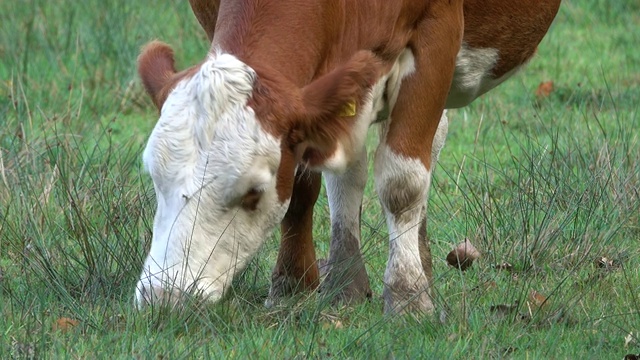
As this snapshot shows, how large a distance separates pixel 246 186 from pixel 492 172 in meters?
2.69

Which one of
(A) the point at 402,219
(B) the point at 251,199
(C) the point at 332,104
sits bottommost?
(A) the point at 402,219

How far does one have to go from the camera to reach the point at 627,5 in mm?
10586

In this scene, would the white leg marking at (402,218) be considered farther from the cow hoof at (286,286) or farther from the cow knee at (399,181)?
the cow hoof at (286,286)

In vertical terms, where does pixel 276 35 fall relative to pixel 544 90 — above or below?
above

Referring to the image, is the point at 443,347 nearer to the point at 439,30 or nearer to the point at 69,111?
the point at 439,30

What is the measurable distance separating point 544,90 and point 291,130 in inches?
179

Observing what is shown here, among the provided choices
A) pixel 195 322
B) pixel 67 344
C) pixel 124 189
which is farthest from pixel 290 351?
pixel 124 189

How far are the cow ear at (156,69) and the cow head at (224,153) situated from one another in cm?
5

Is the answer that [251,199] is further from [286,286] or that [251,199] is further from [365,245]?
[365,245]

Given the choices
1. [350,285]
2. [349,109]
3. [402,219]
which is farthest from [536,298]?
[349,109]

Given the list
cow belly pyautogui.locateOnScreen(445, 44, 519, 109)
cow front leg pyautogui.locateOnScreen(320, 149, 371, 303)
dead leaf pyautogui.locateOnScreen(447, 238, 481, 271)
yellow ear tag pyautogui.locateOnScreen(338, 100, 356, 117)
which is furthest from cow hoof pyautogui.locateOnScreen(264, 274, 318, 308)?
cow belly pyautogui.locateOnScreen(445, 44, 519, 109)

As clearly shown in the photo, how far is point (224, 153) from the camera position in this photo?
13.2ft

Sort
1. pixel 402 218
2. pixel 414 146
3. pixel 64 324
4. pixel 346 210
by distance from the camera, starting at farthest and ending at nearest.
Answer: pixel 346 210, pixel 402 218, pixel 414 146, pixel 64 324

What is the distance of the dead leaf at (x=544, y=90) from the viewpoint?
834 cm
